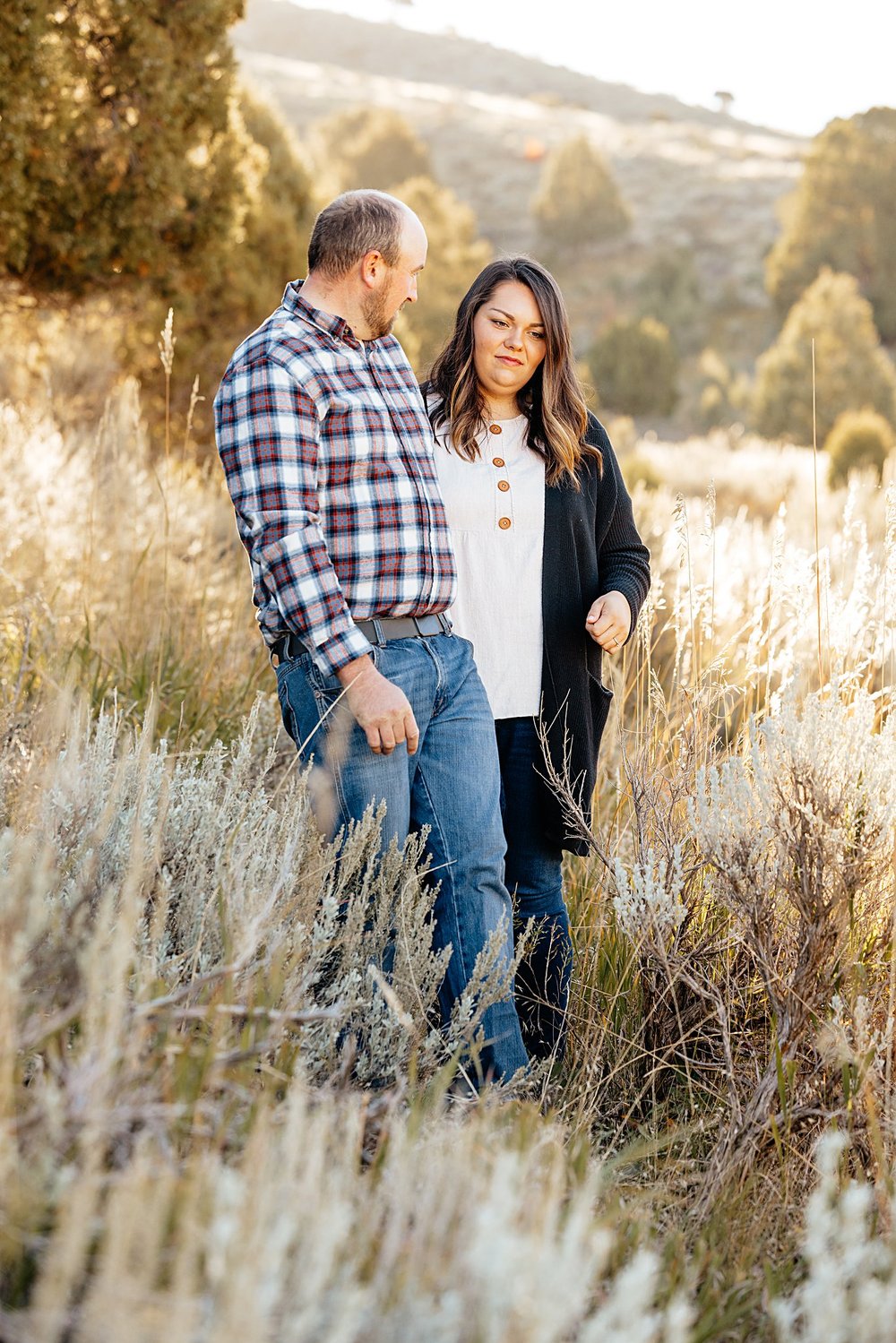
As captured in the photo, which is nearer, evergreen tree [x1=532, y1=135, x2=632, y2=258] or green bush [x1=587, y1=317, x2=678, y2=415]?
green bush [x1=587, y1=317, x2=678, y2=415]

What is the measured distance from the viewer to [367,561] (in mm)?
2668

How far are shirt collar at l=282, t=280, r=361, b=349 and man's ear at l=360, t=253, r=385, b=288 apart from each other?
0.11 m

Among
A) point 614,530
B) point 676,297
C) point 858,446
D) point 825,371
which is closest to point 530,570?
point 614,530

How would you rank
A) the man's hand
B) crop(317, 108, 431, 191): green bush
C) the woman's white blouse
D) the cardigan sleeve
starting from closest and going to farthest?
1. the man's hand
2. the woman's white blouse
3. the cardigan sleeve
4. crop(317, 108, 431, 191): green bush

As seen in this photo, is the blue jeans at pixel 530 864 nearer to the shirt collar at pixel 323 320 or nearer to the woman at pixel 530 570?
the woman at pixel 530 570

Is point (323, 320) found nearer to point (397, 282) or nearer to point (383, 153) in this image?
point (397, 282)

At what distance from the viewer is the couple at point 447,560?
8.45ft

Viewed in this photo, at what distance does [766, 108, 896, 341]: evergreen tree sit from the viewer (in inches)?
1278

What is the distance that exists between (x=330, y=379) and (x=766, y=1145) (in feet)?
6.14

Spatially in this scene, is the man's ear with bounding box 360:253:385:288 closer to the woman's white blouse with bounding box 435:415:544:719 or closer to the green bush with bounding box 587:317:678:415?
the woman's white blouse with bounding box 435:415:544:719

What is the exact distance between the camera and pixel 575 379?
126 inches

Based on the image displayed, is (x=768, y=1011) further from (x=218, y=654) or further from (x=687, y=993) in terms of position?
(x=218, y=654)

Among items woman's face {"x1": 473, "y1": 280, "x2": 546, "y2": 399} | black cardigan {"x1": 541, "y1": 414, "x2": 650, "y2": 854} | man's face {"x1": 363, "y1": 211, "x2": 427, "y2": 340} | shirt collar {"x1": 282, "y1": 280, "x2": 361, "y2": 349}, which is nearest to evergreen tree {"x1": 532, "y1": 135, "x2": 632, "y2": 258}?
woman's face {"x1": 473, "y1": 280, "x2": 546, "y2": 399}

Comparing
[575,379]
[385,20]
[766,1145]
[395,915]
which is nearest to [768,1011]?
[766,1145]
